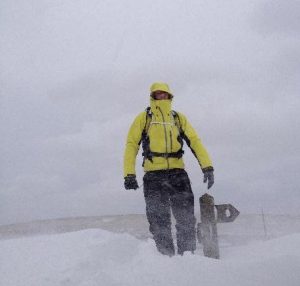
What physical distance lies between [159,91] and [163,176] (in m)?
1.10

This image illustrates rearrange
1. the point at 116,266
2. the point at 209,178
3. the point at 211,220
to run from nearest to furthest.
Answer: the point at 116,266, the point at 211,220, the point at 209,178

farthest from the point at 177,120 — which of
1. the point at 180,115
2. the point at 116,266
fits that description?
the point at 116,266

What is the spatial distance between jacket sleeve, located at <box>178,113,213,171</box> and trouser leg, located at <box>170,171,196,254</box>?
407 millimetres

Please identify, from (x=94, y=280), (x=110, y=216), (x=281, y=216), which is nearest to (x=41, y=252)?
(x=94, y=280)

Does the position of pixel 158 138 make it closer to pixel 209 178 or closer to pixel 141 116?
pixel 141 116

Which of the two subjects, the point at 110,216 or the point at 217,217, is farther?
the point at 110,216

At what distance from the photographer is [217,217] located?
17.6 ft

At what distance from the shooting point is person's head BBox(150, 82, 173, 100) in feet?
18.4

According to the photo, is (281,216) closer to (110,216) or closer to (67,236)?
(110,216)

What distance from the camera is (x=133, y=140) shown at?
5.50 m

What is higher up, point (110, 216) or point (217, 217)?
point (110, 216)

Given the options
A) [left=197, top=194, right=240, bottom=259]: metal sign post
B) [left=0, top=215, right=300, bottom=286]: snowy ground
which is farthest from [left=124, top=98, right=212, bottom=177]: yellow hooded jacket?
[left=0, top=215, right=300, bottom=286]: snowy ground

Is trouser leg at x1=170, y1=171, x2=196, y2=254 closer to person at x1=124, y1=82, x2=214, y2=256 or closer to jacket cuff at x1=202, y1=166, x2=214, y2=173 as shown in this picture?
person at x1=124, y1=82, x2=214, y2=256

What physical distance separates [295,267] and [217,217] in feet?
5.60
